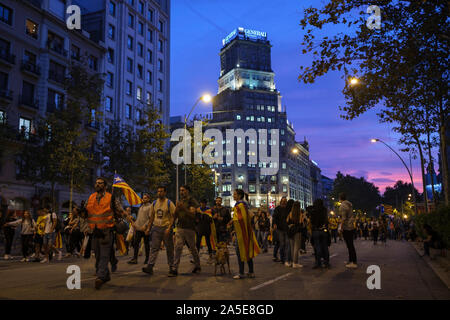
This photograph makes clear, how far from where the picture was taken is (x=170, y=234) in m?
9.88

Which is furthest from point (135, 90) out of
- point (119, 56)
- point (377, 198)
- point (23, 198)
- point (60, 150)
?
point (377, 198)

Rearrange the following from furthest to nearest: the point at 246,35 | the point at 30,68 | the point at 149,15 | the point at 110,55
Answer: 1. the point at 246,35
2. the point at 149,15
3. the point at 110,55
4. the point at 30,68

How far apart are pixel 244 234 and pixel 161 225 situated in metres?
1.91

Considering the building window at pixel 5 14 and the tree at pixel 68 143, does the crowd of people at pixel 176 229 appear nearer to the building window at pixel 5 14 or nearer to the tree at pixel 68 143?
the tree at pixel 68 143

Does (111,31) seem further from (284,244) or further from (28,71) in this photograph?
(284,244)

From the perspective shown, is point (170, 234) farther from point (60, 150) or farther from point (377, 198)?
point (377, 198)

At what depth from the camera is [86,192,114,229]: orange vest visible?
7.88m

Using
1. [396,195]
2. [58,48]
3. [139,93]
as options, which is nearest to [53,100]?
[58,48]

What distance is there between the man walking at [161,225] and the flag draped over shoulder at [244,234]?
1505 millimetres

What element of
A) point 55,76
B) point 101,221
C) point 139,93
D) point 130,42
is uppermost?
point 130,42

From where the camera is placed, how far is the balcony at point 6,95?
103 ft

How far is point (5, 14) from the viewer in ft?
106

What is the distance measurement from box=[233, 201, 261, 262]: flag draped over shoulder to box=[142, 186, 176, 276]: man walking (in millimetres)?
1505

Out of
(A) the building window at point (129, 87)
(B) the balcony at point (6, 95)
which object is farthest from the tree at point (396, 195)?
(B) the balcony at point (6, 95)
